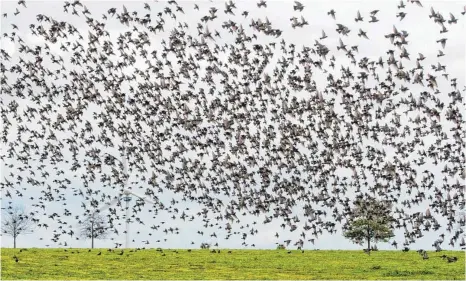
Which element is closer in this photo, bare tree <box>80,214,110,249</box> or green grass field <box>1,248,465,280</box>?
green grass field <box>1,248,465,280</box>

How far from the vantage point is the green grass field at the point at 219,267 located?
50.4m

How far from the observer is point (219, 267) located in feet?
190

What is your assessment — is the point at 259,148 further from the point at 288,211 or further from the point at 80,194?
the point at 80,194

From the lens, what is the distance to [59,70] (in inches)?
2566

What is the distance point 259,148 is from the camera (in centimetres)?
6794

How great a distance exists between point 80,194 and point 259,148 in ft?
58.7

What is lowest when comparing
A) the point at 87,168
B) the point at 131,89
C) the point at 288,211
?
the point at 288,211

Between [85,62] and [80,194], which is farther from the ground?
[85,62]

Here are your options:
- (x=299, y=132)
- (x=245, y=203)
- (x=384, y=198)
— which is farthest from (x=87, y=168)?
(x=384, y=198)

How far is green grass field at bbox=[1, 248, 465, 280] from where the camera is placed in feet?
165

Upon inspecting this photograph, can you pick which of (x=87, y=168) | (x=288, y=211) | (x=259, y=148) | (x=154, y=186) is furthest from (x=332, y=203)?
(x=87, y=168)

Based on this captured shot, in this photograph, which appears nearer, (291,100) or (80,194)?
(291,100)

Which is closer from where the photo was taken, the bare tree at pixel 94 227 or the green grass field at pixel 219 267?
the green grass field at pixel 219 267

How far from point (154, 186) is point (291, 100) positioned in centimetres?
1608
